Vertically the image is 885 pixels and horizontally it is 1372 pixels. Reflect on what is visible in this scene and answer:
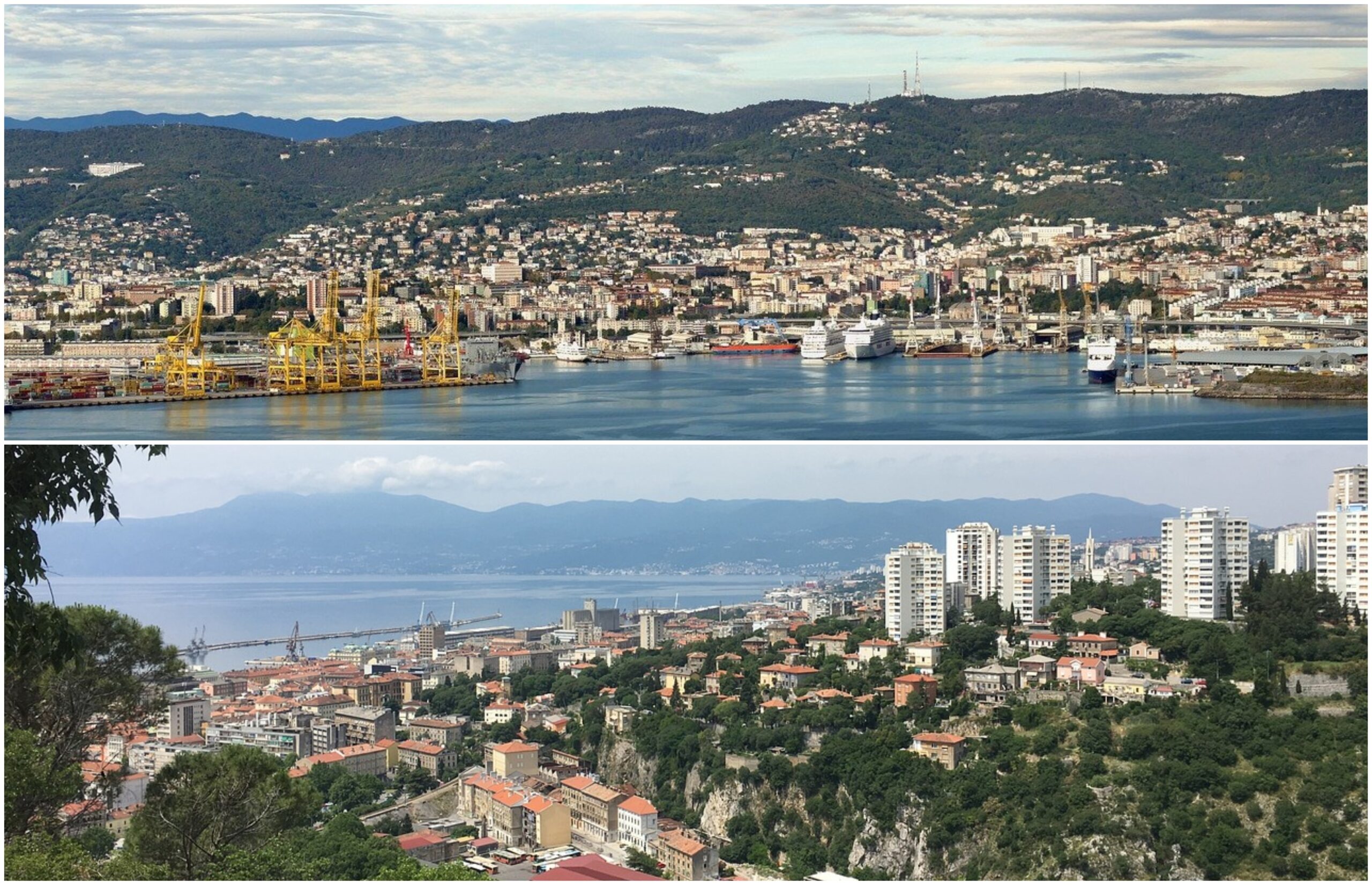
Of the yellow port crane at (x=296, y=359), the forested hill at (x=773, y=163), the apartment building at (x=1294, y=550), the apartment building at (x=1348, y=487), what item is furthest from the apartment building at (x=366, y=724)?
the apartment building at (x=1348, y=487)

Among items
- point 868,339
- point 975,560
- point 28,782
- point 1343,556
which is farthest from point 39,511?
point 868,339

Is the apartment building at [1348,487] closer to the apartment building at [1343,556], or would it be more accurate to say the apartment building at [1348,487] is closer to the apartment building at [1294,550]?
the apartment building at [1343,556]

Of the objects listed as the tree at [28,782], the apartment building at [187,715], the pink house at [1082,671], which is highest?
the tree at [28,782]

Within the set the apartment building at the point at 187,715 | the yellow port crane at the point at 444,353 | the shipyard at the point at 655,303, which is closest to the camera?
the apartment building at the point at 187,715

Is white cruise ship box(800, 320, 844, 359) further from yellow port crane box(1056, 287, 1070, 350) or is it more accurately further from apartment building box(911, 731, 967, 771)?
apartment building box(911, 731, 967, 771)

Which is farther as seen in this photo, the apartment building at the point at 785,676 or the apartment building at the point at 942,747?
the apartment building at the point at 785,676

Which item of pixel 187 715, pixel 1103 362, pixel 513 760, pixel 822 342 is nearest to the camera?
pixel 187 715

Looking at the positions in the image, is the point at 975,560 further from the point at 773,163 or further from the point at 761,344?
the point at 773,163
